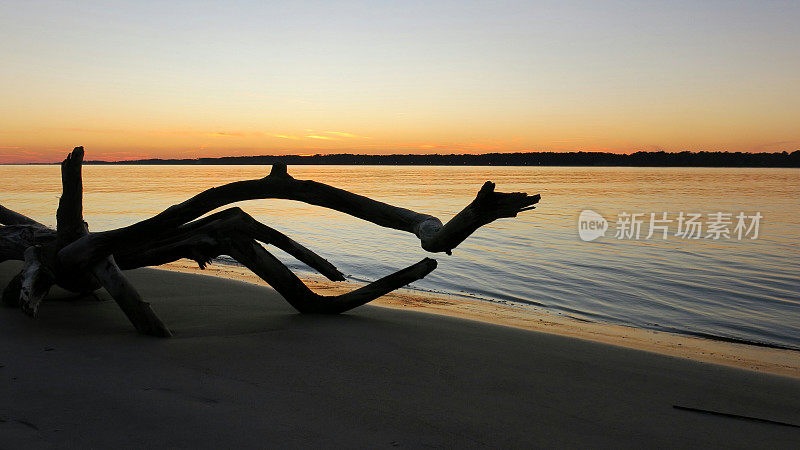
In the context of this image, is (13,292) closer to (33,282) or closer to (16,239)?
(16,239)

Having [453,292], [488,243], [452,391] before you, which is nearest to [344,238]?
[488,243]

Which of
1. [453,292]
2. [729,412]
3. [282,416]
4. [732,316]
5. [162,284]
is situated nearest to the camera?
[282,416]

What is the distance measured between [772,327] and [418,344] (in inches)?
239

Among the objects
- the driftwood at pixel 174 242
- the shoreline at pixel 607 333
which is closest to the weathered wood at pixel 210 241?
the driftwood at pixel 174 242

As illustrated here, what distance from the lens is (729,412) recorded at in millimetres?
3867

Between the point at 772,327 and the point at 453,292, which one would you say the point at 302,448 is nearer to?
the point at 453,292

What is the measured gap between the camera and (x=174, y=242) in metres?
5.20

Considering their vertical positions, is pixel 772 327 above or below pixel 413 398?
below

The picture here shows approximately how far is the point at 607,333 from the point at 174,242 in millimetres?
5516

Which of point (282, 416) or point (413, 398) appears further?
point (413, 398)

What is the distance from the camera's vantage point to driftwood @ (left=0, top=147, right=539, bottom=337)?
4707 mm

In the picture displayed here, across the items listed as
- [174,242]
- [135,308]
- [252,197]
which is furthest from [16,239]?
[252,197]

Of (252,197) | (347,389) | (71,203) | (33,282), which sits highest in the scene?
(252,197)

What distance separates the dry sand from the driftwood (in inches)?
13.8
